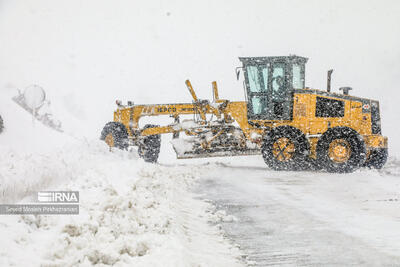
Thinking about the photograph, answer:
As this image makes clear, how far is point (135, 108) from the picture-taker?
606 inches

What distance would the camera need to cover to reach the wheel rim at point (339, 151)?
38.1 feet

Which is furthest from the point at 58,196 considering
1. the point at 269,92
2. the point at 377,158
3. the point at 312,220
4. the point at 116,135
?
the point at 116,135

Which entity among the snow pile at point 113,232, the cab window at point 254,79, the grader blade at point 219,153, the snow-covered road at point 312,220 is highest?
the cab window at point 254,79

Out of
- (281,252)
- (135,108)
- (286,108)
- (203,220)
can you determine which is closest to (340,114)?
(286,108)

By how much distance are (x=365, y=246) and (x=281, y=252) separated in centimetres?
79

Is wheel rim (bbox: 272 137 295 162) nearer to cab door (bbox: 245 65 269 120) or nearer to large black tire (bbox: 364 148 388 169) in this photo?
cab door (bbox: 245 65 269 120)

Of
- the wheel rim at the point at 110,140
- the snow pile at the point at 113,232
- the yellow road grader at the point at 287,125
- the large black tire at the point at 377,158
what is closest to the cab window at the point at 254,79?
the yellow road grader at the point at 287,125

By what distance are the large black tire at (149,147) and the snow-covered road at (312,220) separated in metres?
6.07

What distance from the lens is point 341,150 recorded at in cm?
1166

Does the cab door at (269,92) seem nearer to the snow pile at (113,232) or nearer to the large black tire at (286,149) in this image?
the large black tire at (286,149)

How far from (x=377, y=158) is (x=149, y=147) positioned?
7243 millimetres

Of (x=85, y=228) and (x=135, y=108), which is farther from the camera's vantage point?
(x=135, y=108)

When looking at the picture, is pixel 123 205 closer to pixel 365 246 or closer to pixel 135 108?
pixel 365 246

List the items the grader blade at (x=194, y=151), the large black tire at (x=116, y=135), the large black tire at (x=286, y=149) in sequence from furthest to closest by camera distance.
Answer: the large black tire at (x=116, y=135)
the grader blade at (x=194, y=151)
the large black tire at (x=286, y=149)
